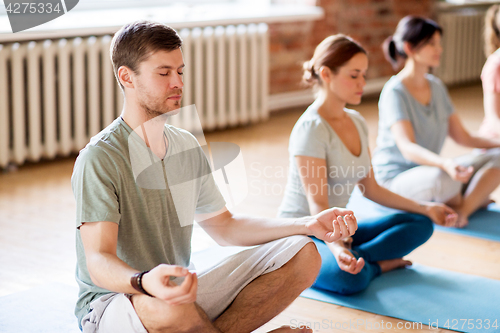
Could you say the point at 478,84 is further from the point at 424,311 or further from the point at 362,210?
the point at 424,311

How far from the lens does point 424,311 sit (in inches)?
74.4

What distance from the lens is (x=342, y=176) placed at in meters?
2.02

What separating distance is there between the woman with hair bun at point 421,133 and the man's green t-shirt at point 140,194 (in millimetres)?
1362

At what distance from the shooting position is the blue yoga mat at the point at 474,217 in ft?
8.70

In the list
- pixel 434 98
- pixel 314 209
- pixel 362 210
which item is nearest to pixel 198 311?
pixel 314 209

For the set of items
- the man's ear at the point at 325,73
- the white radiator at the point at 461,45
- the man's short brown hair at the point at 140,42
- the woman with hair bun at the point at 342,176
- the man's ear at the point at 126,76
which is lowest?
the white radiator at the point at 461,45

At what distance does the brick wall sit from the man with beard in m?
3.74

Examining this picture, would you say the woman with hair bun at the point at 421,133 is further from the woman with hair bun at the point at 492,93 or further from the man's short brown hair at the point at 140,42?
the man's short brown hair at the point at 140,42

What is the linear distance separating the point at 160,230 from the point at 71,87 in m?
2.58

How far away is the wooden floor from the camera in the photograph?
2061mm

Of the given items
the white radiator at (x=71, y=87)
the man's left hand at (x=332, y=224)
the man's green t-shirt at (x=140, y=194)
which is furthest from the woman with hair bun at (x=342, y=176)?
the white radiator at (x=71, y=87)

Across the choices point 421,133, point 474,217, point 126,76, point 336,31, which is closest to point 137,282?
point 126,76

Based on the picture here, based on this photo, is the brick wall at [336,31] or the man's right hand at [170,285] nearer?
the man's right hand at [170,285]

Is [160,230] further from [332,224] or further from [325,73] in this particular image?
[325,73]
